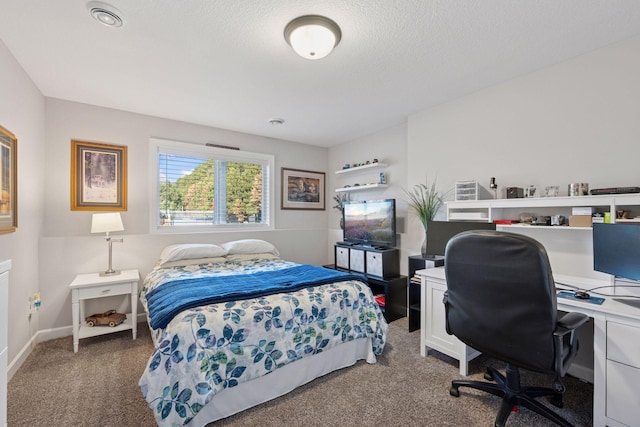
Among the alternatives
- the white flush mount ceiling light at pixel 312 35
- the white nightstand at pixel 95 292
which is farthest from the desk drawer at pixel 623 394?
the white nightstand at pixel 95 292

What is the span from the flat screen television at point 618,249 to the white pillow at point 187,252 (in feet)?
11.1

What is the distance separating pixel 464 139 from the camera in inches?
117

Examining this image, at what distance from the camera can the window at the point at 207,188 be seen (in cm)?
360

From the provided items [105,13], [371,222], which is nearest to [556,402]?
[371,222]

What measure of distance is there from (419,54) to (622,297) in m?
2.08

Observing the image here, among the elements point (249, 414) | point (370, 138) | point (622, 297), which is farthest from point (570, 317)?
point (370, 138)

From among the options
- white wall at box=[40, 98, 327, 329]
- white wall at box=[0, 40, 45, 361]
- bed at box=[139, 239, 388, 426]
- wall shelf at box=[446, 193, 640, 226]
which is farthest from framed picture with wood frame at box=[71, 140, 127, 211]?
wall shelf at box=[446, 193, 640, 226]

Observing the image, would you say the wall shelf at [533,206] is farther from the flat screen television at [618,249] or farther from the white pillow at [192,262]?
the white pillow at [192,262]

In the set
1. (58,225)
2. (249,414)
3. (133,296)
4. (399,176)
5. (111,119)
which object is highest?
(111,119)

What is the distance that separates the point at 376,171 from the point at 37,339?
420 cm

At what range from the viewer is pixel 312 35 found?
1847 millimetres

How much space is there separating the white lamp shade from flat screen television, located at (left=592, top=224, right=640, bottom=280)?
157 inches

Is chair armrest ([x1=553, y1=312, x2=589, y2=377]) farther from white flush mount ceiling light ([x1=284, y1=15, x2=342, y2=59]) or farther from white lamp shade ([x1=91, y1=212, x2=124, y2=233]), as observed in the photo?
white lamp shade ([x1=91, y1=212, x2=124, y2=233])

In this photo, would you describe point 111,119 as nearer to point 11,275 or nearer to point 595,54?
point 11,275
